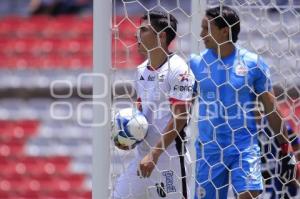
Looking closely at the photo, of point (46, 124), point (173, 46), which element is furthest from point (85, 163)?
point (173, 46)

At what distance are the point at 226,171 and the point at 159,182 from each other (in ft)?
1.44

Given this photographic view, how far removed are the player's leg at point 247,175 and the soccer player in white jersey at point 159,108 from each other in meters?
0.29

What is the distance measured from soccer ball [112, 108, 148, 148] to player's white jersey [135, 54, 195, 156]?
118 millimetres

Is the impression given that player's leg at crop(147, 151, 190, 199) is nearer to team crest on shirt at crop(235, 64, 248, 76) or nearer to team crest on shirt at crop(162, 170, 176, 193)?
team crest on shirt at crop(162, 170, 176, 193)

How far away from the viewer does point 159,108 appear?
11.5ft

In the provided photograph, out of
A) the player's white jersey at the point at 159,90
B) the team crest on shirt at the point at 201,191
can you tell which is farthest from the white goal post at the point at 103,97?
the team crest on shirt at the point at 201,191

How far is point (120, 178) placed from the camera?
3523mm

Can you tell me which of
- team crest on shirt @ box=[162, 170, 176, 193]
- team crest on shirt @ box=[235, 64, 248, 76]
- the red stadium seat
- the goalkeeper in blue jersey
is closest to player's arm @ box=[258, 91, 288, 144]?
the goalkeeper in blue jersey

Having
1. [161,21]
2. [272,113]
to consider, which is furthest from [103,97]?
[272,113]

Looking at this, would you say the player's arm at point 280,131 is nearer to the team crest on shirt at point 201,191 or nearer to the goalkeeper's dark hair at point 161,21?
the team crest on shirt at point 201,191

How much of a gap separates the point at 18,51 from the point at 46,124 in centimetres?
109

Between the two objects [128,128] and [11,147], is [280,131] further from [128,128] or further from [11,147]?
[11,147]

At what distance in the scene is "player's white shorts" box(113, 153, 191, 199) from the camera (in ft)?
11.5

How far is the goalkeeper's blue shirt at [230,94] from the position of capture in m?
3.72
